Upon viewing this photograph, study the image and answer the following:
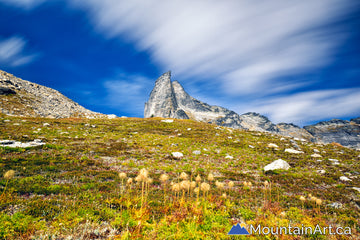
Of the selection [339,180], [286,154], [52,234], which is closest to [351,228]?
[339,180]

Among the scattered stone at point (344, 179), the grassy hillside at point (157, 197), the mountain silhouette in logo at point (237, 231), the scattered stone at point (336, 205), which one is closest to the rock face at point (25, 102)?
the grassy hillside at point (157, 197)

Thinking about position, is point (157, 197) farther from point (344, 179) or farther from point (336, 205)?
point (344, 179)

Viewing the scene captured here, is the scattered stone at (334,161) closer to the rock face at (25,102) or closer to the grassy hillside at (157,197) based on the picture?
the grassy hillside at (157,197)

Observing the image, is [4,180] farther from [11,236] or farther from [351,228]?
[351,228]

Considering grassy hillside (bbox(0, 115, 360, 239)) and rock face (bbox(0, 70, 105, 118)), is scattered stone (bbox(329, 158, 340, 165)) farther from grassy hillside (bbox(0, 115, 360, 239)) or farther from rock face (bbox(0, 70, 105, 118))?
rock face (bbox(0, 70, 105, 118))

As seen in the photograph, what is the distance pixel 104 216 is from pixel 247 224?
578cm

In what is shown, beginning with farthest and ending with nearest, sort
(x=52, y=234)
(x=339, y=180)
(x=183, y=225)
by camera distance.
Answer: (x=339, y=180)
(x=183, y=225)
(x=52, y=234)

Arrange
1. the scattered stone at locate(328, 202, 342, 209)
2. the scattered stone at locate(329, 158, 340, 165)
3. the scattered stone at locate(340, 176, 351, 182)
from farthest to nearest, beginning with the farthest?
the scattered stone at locate(329, 158, 340, 165) < the scattered stone at locate(340, 176, 351, 182) < the scattered stone at locate(328, 202, 342, 209)

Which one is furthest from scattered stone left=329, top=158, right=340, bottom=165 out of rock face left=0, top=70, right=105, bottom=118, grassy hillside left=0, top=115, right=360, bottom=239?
rock face left=0, top=70, right=105, bottom=118

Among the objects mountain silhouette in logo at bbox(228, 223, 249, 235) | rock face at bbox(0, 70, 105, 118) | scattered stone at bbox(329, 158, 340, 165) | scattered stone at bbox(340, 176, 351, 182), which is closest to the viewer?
mountain silhouette in logo at bbox(228, 223, 249, 235)

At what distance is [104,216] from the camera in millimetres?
5410

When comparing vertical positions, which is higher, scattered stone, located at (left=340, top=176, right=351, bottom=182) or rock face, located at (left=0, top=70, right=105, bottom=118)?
rock face, located at (left=0, top=70, right=105, bottom=118)

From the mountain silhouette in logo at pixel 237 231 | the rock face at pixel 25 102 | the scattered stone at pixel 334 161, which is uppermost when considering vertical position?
the rock face at pixel 25 102

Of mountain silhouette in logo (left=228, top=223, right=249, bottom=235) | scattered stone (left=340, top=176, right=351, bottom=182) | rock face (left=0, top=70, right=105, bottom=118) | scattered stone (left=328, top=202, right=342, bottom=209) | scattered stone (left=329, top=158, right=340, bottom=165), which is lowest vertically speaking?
scattered stone (left=328, top=202, right=342, bottom=209)
